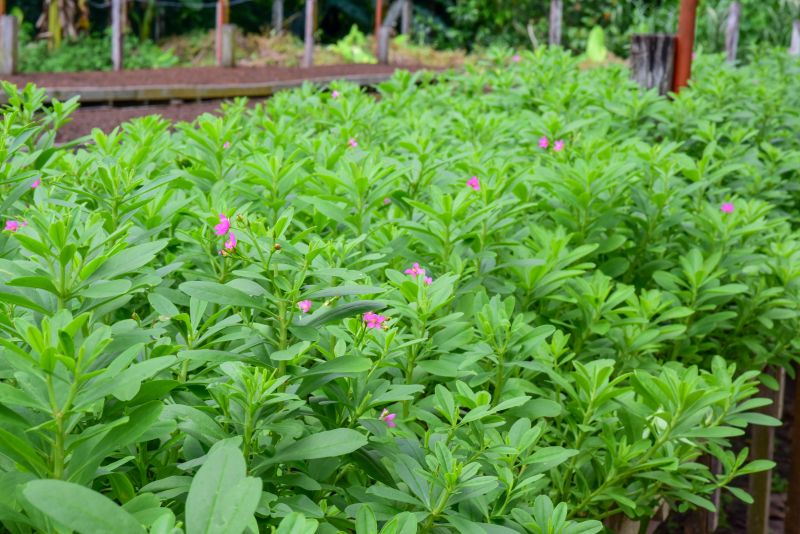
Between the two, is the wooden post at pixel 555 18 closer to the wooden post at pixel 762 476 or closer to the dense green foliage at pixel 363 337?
the wooden post at pixel 762 476

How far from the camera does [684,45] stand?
546 centimetres

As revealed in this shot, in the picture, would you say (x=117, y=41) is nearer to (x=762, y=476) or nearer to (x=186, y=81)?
(x=186, y=81)

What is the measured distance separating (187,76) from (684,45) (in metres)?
8.58

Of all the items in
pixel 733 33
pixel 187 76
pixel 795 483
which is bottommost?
pixel 795 483

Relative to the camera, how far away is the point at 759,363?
259cm

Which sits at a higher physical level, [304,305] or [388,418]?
[304,305]

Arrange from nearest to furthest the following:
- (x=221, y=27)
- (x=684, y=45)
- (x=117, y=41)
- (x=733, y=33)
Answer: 1. (x=684, y=45)
2. (x=733, y=33)
3. (x=117, y=41)
4. (x=221, y=27)

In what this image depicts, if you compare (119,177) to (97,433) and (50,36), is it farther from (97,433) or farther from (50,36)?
(50,36)

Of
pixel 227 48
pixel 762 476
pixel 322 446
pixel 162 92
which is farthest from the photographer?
pixel 227 48

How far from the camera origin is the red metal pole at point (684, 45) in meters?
5.46

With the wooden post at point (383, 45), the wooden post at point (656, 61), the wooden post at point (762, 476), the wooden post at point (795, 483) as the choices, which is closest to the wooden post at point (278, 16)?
the wooden post at point (383, 45)

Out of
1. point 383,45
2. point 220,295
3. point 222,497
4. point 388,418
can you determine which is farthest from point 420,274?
point 383,45

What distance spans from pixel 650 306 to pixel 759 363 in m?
0.61

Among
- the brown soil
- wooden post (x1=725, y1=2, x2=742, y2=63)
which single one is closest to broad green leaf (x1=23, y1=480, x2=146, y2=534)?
the brown soil
